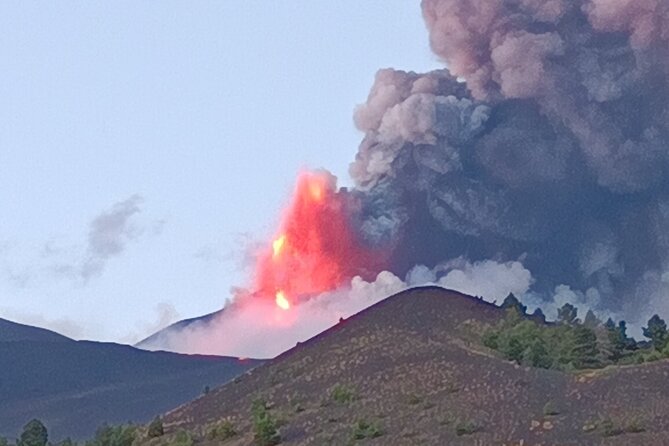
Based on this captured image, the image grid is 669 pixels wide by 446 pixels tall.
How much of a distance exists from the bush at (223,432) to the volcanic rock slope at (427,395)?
0.35m

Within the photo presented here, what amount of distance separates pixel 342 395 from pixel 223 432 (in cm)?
525

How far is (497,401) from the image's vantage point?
58406 millimetres

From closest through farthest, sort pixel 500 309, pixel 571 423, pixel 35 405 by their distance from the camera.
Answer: pixel 571 423 → pixel 500 309 → pixel 35 405

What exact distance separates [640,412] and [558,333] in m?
32.0

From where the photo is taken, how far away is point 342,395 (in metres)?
65.1

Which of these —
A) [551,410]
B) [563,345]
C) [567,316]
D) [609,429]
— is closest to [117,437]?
[563,345]

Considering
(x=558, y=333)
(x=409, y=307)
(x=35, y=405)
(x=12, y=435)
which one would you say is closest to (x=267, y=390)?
Result: (x=409, y=307)

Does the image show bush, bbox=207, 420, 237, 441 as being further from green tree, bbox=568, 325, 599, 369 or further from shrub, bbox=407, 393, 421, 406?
green tree, bbox=568, 325, 599, 369

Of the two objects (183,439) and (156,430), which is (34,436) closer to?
(156,430)

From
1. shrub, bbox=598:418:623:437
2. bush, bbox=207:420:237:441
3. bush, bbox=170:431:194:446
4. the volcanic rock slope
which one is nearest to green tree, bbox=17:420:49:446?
the volcanic rock slope

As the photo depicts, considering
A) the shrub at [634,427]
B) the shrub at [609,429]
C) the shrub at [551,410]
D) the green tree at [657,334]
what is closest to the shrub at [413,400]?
the shrub at [551,410]

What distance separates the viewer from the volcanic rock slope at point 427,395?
53.7 metres

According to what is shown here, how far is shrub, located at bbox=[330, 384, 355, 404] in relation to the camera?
64688mm

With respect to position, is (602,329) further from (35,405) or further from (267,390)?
(35,405)
